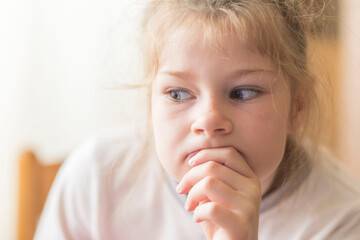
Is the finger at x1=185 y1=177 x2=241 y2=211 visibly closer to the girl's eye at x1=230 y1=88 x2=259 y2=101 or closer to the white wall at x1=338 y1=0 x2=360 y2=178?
the girl's eye at x1=230 y1=88 x2=259 y2=101

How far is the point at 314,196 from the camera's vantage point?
0.87m

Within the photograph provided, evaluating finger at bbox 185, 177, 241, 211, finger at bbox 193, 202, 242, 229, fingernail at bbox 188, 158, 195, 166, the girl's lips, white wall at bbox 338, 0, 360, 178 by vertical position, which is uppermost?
white wall at bbox 338, 0, 360, 178

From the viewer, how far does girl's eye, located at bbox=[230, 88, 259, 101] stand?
0.69 meters

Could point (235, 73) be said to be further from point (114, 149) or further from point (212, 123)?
point (114, 149)

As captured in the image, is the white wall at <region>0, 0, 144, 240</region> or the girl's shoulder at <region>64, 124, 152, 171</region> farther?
the white wall at <region>0, 0, 144, 240</region>

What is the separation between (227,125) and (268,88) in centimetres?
10

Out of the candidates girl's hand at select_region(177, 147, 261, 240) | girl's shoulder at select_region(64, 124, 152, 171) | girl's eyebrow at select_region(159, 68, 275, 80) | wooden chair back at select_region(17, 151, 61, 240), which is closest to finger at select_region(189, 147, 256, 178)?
girl's hand at select_region(177, 147, 261, 240)

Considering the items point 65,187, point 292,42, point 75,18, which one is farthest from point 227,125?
point 75,18

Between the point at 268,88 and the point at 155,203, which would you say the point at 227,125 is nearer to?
the point at 268,88

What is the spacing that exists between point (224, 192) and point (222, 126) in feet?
0.31

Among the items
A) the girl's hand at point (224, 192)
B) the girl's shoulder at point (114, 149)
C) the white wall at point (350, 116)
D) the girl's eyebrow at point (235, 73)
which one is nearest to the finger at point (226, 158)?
the girl's hand at point (224, 192)

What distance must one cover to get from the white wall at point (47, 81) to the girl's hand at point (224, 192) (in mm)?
983

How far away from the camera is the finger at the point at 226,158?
0.67 metres

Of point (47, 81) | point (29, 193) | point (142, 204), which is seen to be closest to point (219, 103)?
point (142, 204)
